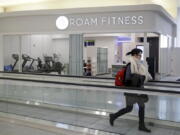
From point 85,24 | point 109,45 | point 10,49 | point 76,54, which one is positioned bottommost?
point 76,54

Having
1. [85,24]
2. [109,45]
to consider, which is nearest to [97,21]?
[85,24]

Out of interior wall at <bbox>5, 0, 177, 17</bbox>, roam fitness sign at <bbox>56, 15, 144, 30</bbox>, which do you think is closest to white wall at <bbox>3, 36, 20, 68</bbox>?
interior wall at <bbox>5, 0, 177, 17</bbox>

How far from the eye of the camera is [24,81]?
217 inches

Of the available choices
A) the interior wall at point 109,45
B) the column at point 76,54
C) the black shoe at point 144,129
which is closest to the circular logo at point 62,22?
the column at point 76,54

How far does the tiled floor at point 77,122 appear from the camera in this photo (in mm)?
4641

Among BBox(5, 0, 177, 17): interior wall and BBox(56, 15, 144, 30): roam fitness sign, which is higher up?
BBox(5, 0, 177, 17): interior wall

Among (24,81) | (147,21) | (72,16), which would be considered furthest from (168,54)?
(24,81)

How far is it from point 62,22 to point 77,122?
5.60 metres

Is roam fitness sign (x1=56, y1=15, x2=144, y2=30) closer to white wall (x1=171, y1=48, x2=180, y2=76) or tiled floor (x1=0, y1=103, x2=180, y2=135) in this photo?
tiled floor (x1=0, y1=103, x2=180, y2=135)

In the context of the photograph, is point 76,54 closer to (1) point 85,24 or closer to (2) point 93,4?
(1) point 85,24

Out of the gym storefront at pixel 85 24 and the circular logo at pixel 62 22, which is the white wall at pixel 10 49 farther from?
the circular logo at pixel 62 22

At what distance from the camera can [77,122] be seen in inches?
206

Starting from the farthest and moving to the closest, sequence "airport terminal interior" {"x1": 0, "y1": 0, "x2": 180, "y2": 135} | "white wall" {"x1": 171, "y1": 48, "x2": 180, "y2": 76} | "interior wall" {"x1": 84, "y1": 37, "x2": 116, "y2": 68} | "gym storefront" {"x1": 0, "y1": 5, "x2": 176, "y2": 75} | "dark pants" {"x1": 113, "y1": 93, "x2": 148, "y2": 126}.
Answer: "interior wall" {"x1": 84, "y1": 37, "x2": 116, "y2": 68} → "white wall" {"x1": 171, "y1": 48, "x2": 180, "y2": 76} → "gym storefront" {"x1": 0, "y1": 5, "x2": 176, "y2": 75} → "airport terminal interior" {"x1": 0, "y1": 0, "x2": 180, "y2": 135} → "dark pants" {"x1": 113, "y1": 93, "x2": 148, "y2": 126}

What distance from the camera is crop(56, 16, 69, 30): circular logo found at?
382 inches
